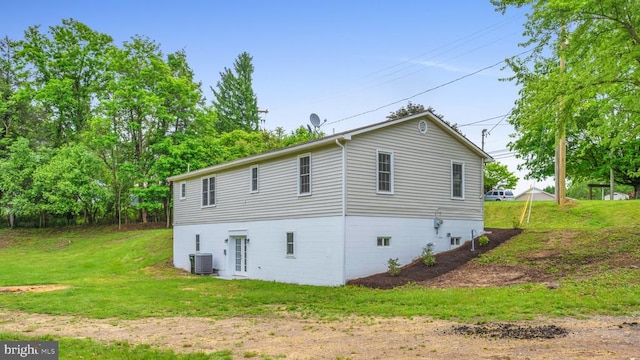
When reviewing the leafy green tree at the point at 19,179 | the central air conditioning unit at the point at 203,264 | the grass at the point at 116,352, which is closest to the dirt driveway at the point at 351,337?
the grass at the point at 116,352

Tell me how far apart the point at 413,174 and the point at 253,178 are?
6686 mm

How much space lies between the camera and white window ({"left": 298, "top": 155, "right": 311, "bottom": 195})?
58.3 ft

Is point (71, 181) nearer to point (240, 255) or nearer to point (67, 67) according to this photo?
point (67, 67)

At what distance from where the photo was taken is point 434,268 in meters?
16.8

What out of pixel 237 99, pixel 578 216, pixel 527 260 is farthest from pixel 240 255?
pixel 237 99

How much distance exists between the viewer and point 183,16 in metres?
22.5

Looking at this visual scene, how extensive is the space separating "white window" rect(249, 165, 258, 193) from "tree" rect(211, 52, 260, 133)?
35896 millimetres

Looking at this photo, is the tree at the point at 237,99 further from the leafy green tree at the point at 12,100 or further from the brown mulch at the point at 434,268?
the brown mulch at the point at 434,268

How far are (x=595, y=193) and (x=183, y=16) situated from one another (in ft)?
273

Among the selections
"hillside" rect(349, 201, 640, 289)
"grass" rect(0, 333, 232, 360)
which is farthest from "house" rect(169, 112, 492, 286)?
"grass" rect(0, 333, 232, 360)

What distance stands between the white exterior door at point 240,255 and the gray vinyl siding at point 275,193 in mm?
939

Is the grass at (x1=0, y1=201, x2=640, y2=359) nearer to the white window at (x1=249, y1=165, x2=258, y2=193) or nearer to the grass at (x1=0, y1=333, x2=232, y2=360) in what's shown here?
the grass at (x1=0, y1=333, x2=232, y2=360)

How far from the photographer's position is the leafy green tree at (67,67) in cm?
4272

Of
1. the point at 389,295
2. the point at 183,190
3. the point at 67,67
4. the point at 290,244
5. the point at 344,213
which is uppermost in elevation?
the point at 67,67
